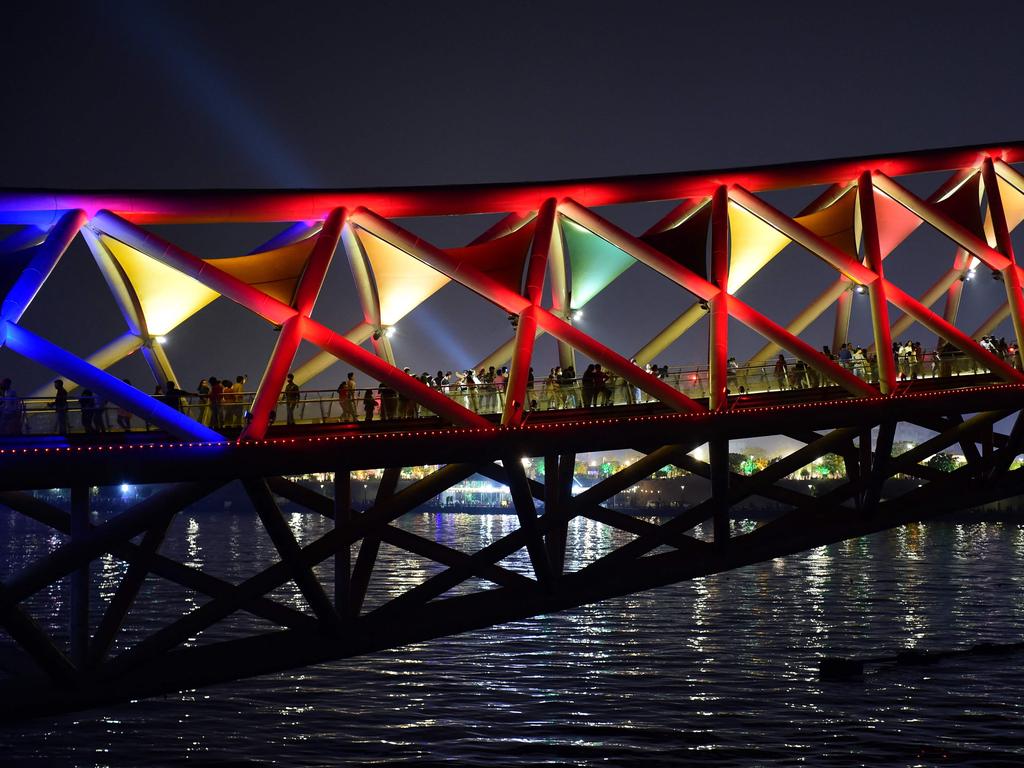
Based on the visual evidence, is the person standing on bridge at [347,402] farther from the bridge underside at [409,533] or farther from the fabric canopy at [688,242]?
the fabric canopy at [688,242]

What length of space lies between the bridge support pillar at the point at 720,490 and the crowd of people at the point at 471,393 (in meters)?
1.37

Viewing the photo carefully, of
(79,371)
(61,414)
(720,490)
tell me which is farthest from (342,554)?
(720,490)

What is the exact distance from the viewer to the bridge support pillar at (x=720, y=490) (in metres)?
24.6

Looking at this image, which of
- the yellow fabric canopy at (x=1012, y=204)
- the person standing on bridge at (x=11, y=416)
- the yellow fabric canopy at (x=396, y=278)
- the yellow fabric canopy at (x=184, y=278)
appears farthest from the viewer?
the yellow fabric canopy at (x=1012, y=204)

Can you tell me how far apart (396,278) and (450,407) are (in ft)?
17.6

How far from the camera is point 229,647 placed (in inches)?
893

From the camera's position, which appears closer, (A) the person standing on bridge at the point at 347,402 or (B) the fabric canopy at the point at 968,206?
(A) the person standing on bridge at the point at 347,402

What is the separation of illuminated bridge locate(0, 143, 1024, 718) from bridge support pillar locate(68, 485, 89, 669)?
0.05 metres

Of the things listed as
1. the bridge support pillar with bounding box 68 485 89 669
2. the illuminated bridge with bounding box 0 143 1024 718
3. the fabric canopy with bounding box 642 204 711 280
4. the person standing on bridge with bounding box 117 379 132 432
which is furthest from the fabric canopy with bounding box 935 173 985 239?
the bridge support pillar with bounding box 68 485 89 669

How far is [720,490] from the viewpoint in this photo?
2494cm

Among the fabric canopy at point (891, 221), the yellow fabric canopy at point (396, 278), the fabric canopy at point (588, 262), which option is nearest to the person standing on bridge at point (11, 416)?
the yellow fabric canopy at point (396, 278)

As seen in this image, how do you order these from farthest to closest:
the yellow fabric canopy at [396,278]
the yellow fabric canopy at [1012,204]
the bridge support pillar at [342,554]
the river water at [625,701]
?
the yellow fabric canopy at [1012,204], the yellow fabric canopy at [396,278], the river water at [625,701], the bridge support pillar at [342,554]

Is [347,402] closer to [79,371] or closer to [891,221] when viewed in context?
[79,371]

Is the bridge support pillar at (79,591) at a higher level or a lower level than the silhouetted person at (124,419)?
lower
